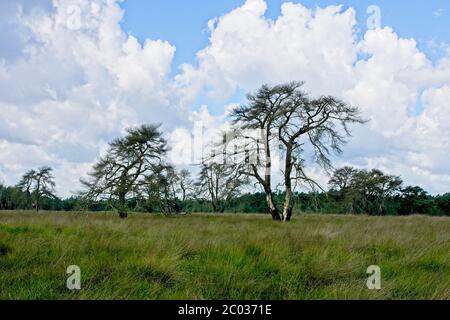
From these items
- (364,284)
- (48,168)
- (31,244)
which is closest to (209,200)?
(31,244)

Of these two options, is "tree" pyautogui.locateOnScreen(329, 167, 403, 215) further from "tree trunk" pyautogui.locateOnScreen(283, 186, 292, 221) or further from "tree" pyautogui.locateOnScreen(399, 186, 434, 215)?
"tree trunk" pyautogui.locateOnScreen(283, 186, 292, 221)

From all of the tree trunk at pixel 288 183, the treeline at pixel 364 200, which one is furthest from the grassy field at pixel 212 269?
the treeline at pixel 364 200

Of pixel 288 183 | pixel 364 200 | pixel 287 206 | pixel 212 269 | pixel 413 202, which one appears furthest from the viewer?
pixel 413 202

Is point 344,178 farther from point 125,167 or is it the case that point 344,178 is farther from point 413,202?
point 125,167

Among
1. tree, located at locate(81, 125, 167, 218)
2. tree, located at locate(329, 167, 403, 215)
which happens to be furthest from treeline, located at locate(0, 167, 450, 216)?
tree, located at locate(81, 125, 167, 218)

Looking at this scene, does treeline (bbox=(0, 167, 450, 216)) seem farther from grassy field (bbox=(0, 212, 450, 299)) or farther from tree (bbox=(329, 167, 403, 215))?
grassy field (bbox=(0, 212, 450, 299))

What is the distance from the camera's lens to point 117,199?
78.5 ft

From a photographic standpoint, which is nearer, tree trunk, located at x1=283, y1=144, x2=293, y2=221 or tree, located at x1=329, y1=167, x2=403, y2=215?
tree trunk, located at x1=283, y1=144, x2=293, y2=221

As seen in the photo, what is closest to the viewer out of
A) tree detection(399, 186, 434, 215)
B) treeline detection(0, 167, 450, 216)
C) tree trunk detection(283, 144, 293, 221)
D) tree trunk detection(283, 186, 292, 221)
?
tree trunk detection(283, 144, 293, 221)

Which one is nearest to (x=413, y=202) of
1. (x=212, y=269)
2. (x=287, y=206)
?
(x=287, y=206)

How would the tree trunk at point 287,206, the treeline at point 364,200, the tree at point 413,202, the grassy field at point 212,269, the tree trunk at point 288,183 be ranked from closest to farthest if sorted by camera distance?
the grassy field at point 212,269 → the tree trunk at point 288,183 → the tree trunk at point 287,206 → the treeline at point 364,200 → the tree at point 413,202

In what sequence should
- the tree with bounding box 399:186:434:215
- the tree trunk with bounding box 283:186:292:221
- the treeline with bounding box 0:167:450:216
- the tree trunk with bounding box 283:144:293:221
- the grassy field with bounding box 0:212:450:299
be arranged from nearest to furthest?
the grassy field with bounding box 0:212:450:299, the tree trunk with bounding box 283:144:293:221, the tree trunk with bounding box 283:186:292:221, the treeline with bounding box 0:167:450:216, the tree with bounding box 399:186:434:215

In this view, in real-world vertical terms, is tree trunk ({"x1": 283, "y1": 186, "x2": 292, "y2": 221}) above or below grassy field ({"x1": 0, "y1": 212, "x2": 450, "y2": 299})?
above

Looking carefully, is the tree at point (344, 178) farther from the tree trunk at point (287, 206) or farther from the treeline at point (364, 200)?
the tree trunk at point (287, 206)
